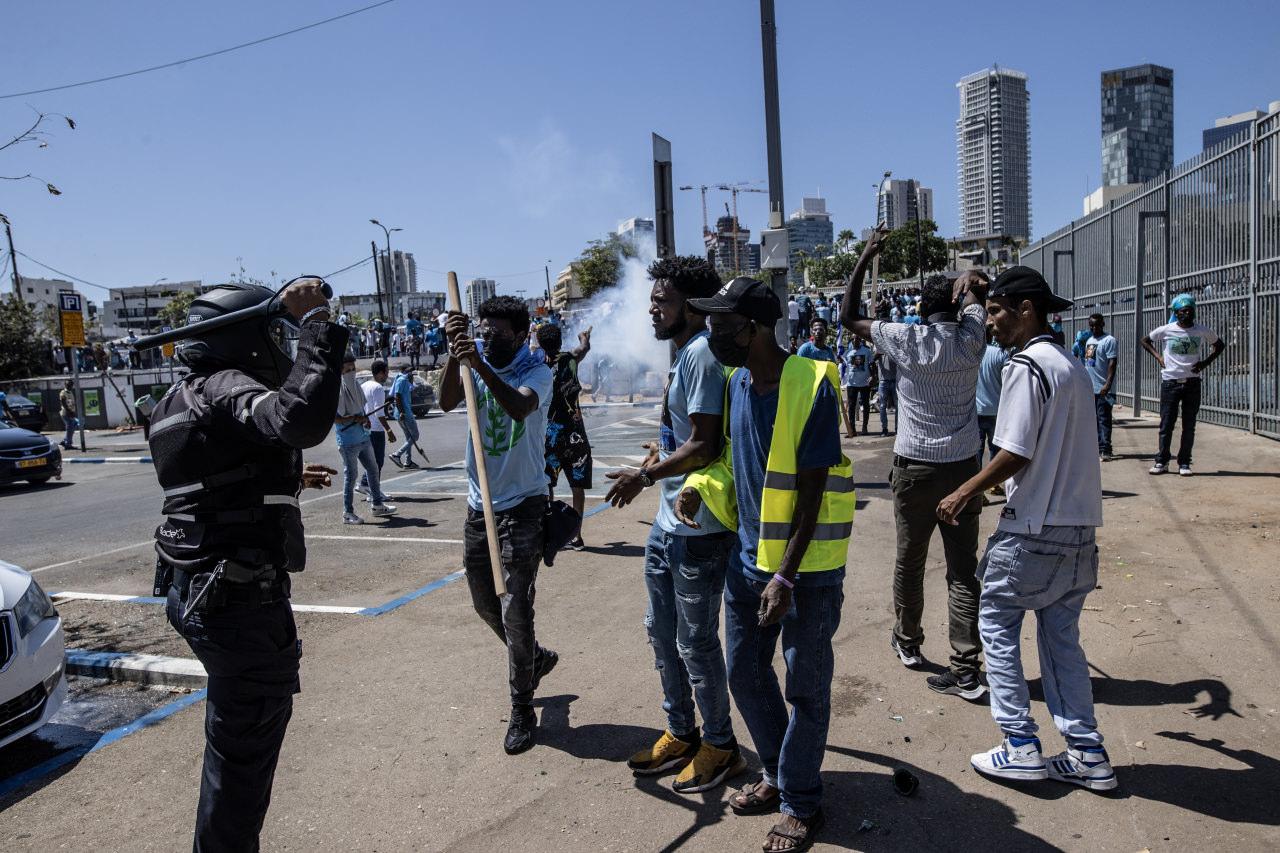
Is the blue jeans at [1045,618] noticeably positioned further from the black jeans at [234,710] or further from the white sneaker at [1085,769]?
the black jeans at [234,710]

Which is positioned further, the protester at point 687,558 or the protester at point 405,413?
the protester at point 405,413

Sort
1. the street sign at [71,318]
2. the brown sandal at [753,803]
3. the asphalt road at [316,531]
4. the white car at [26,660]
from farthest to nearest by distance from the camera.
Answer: the street sign at [71,318] < the asphalt road at [316,531] < the white car at [26,660] < the brown sandal at [753,803]

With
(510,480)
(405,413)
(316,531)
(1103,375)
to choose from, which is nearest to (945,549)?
(510,480)

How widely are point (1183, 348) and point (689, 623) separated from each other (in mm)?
8166

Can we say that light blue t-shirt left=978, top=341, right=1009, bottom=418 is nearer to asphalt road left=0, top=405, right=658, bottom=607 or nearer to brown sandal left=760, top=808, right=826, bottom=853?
brown sandal left=760, top=808, right=826, bottom=853

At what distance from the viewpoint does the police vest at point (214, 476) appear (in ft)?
9.04

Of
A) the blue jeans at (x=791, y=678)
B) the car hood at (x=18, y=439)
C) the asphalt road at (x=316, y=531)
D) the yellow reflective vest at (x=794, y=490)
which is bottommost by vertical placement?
the asphalt road at (x=316, y=531)

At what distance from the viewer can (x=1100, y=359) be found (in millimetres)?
11336

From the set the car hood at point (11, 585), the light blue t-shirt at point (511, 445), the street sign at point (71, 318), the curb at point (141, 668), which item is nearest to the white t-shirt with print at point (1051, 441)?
the light blue t-shirt at point (511, 445)

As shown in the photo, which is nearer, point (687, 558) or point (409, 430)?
point (687, 558)

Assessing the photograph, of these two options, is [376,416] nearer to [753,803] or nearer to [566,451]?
[566,451]

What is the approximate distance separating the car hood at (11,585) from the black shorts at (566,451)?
3356 millimetres

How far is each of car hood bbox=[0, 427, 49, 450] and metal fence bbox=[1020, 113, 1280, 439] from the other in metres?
19.3

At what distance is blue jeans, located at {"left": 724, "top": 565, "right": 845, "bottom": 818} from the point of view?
311cm
